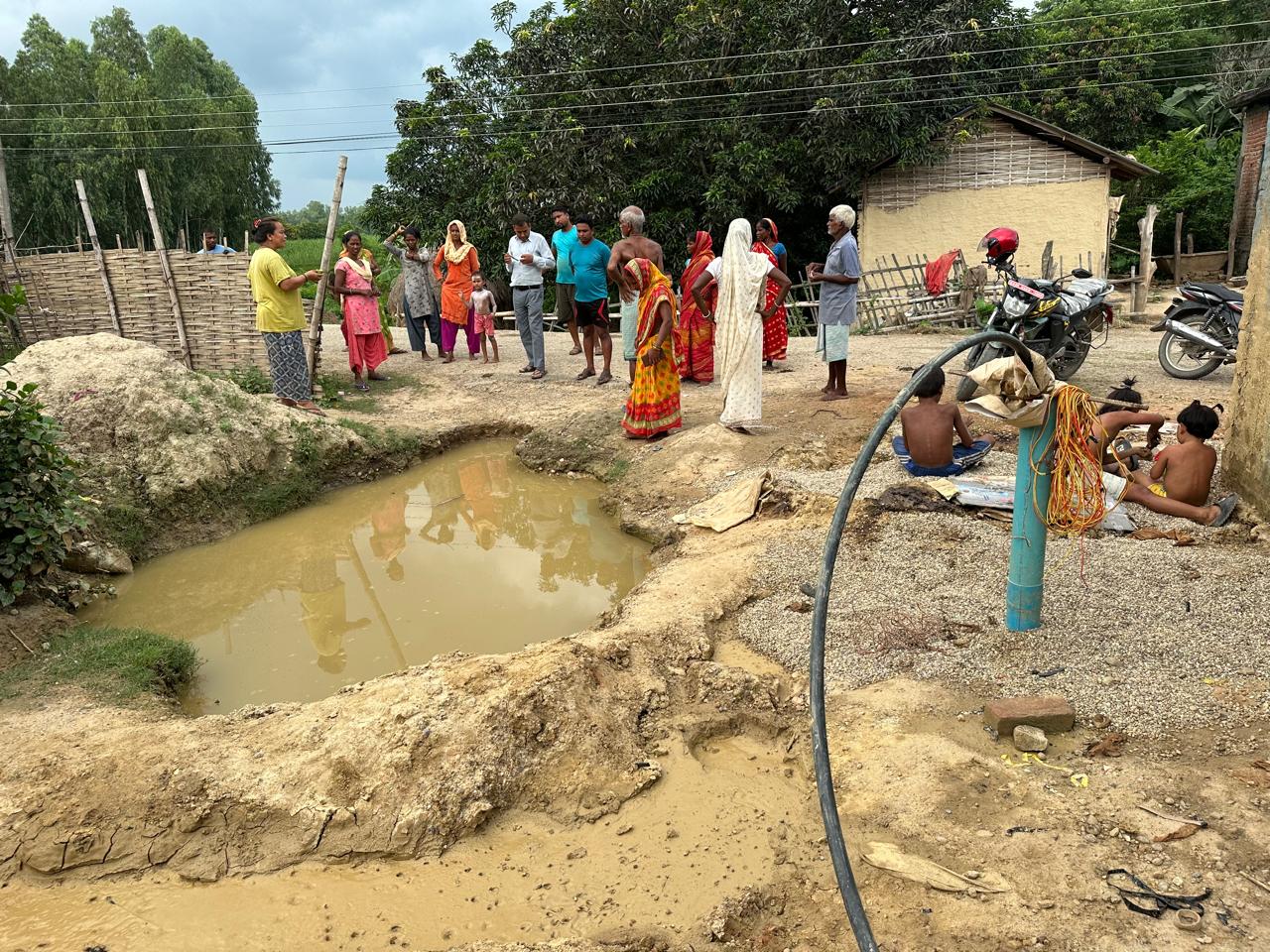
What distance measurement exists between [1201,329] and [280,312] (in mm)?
7783

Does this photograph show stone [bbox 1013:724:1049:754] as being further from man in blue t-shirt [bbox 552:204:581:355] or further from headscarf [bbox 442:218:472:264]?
headscarf [bbox 442:218:472:264]

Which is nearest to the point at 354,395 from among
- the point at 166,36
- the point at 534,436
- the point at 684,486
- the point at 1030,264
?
the point at 534,436

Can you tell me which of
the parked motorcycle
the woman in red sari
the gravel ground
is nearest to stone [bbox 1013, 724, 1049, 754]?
the gravel ground

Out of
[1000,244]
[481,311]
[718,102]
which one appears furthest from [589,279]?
[718,102]

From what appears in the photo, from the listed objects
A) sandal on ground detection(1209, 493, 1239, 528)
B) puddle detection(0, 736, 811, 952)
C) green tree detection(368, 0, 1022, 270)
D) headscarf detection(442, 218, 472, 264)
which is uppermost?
green tree detection(368, 0, 1022, 270)

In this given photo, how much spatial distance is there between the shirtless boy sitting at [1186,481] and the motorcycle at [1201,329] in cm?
338

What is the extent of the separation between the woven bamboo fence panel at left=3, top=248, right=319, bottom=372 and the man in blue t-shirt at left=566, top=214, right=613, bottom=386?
2990 mm

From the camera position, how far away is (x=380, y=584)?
16.1ft

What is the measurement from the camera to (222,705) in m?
3.70

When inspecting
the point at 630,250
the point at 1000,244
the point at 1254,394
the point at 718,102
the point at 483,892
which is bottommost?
the point at 483,892

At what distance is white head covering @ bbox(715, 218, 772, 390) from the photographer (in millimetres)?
5836

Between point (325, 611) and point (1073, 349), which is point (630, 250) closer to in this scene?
point (325, 611)

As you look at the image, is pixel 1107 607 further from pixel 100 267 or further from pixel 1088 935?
pixel 100 267

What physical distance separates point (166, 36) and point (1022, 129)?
30.2 metres
